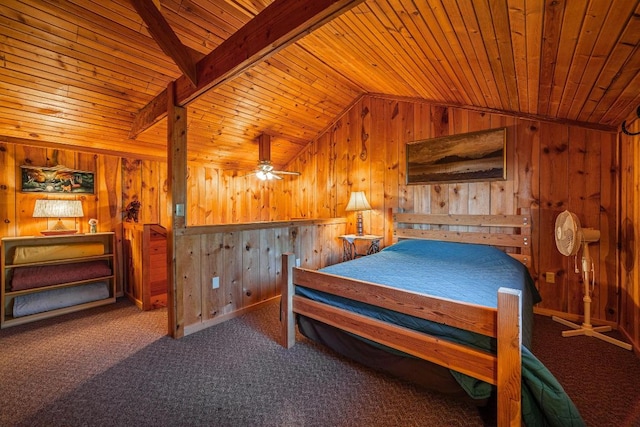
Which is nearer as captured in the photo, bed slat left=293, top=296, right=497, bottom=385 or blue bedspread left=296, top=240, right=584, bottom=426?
blue bedspread left=296, top=240, right=584, bottom=426

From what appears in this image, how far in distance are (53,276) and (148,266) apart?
3.21ft

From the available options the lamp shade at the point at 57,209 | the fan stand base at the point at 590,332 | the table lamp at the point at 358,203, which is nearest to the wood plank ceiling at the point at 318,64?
the lamp shade at the point at 57,209

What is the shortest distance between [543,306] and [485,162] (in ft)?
5.69

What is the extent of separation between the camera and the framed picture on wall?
3.11m

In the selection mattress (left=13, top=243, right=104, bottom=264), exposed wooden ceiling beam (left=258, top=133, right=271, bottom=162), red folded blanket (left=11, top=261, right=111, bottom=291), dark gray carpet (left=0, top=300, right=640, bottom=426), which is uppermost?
exposed wooden ceiling beam (left=258, top=133, right=271, bottom=162)

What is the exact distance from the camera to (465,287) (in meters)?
1.93

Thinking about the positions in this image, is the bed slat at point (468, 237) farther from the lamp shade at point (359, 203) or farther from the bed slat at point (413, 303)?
the bed slat at point (413, 303)

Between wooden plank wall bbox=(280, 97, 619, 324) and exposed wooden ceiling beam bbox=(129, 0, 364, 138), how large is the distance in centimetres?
257

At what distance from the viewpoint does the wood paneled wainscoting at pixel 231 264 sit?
2631mm

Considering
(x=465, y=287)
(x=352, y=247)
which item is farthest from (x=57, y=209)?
(x=465, y=287)

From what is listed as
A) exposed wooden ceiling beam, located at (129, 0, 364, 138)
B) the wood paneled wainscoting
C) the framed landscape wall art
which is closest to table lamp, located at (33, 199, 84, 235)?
the wood paneled wainscoting

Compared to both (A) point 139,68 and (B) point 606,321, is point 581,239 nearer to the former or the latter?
(B) point 606,321

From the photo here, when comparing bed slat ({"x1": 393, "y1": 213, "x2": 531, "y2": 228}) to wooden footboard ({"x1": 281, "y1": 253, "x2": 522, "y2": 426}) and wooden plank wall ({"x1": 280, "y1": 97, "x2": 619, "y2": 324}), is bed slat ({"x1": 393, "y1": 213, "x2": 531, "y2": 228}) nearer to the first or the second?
wooden plank wall ({"x1": 280, "y1": 97, "x2": 619, "y2": 324})

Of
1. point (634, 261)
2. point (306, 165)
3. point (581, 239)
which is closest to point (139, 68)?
point (306, 165)
